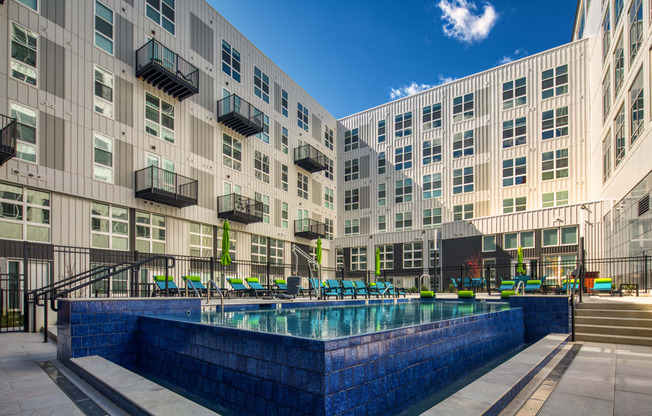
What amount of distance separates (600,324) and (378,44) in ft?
115

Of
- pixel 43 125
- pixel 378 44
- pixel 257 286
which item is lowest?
pixel 257 286

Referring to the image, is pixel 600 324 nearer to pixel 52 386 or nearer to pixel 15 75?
pixel 52 386

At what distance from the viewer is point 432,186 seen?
109 ft

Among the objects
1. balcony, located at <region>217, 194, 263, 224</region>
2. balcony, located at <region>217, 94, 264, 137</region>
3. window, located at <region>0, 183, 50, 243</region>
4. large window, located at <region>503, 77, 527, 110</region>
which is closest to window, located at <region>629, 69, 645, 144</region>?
large window, located at <region>503, 77, 527, 110</region>

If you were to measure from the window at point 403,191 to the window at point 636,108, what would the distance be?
63.2ft

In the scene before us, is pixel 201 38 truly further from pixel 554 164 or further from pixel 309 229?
pixel 554 164

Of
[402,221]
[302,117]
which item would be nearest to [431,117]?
[402,221]

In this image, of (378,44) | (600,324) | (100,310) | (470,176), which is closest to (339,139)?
(378,44)

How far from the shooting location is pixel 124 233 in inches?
680

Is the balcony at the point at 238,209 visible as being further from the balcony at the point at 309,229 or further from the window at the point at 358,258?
the window at the point at 358,258

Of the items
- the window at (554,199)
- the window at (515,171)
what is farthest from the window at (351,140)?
the window at (554,199)

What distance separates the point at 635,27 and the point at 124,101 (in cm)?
2148

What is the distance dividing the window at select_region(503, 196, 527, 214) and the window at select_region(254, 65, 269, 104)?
19.1 m

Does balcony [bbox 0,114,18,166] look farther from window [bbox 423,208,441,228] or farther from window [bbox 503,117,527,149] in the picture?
window [bbox 503,117,527,149]
